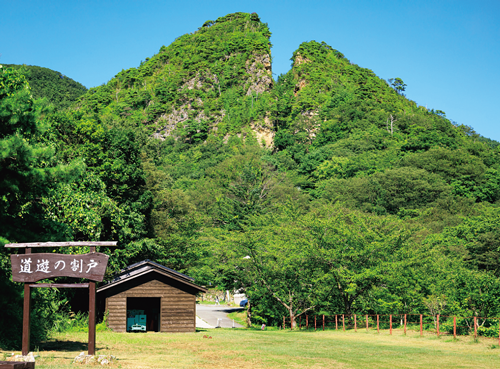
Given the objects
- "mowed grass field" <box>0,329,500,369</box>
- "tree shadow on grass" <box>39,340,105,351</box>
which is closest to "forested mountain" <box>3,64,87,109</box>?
"tree shadow on grass" <box>39,340,105,351</box>

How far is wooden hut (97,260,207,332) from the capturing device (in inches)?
958

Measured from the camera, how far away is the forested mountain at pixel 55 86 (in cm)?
12025

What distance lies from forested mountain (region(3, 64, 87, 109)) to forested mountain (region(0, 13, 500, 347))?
351 inches

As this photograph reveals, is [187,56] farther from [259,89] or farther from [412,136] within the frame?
[412,136]

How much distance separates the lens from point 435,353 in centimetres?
1562

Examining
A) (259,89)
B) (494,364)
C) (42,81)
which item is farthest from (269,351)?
(42,81)

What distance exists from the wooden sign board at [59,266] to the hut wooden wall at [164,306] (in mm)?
12849

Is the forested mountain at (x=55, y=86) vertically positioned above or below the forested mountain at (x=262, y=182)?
above

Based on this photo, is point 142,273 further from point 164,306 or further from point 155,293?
point 164,306

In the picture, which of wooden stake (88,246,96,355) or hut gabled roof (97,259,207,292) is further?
hut gabled roof (97,259,207,292)

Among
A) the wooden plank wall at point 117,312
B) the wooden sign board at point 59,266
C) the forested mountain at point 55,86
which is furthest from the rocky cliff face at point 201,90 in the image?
the wooden sign board at point 59,266

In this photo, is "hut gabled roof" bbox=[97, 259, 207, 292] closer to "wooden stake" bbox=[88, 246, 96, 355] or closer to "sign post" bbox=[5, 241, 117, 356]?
"sign post" bbox=[5, 241, 117, 356]

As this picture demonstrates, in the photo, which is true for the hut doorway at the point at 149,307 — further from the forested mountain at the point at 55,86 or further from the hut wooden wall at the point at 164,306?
the forested mountain at the point at 55,86

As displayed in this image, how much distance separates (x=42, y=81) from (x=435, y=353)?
5594 inches
